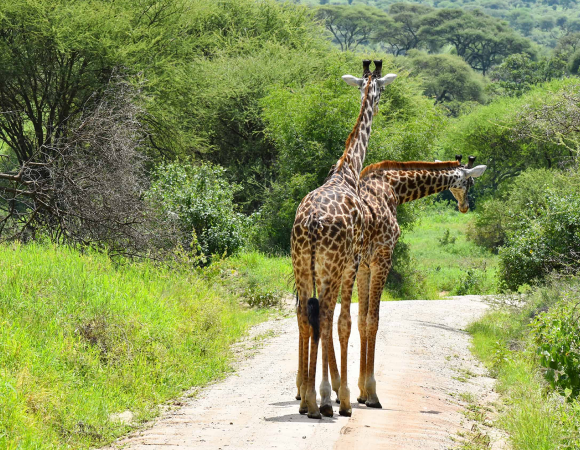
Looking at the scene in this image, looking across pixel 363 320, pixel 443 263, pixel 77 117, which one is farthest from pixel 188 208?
pixel 443 263

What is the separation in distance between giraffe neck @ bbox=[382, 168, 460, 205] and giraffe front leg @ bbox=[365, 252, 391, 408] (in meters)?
1.08

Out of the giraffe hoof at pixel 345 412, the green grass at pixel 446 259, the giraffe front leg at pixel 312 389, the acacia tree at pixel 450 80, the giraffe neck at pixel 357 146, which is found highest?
the acacia tree at pixel 450 80

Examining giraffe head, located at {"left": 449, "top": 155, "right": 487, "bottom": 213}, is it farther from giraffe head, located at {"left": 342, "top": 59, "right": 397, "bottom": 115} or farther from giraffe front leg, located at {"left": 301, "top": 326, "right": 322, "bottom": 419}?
giraffe front leg, located at {"left": 301, "top": 326, "right": 322, "bottom": 419}

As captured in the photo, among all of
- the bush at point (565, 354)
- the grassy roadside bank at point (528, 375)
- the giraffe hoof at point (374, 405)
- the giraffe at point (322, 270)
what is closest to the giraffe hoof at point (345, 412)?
the giraffe at point (322, 270)

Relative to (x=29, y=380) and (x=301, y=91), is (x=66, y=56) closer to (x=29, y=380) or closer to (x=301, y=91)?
(x=301, y=91)

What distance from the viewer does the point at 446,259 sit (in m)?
35.1

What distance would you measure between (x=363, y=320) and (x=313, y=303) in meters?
1.47

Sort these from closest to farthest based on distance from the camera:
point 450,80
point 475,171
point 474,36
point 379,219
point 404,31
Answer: point 379,219
point 475,171
point 450,80
point 474,36
point 404,31

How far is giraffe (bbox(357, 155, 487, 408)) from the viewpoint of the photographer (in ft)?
27.9

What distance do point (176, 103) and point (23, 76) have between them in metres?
6.34

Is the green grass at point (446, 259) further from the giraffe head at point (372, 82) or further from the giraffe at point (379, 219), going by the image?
the giraffe head at point (372, 82)

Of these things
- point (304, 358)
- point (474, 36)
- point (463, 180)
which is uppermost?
point (474, 36)

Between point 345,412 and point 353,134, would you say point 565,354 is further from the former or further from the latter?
point 353,134

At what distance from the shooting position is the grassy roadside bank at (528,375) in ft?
23.1
